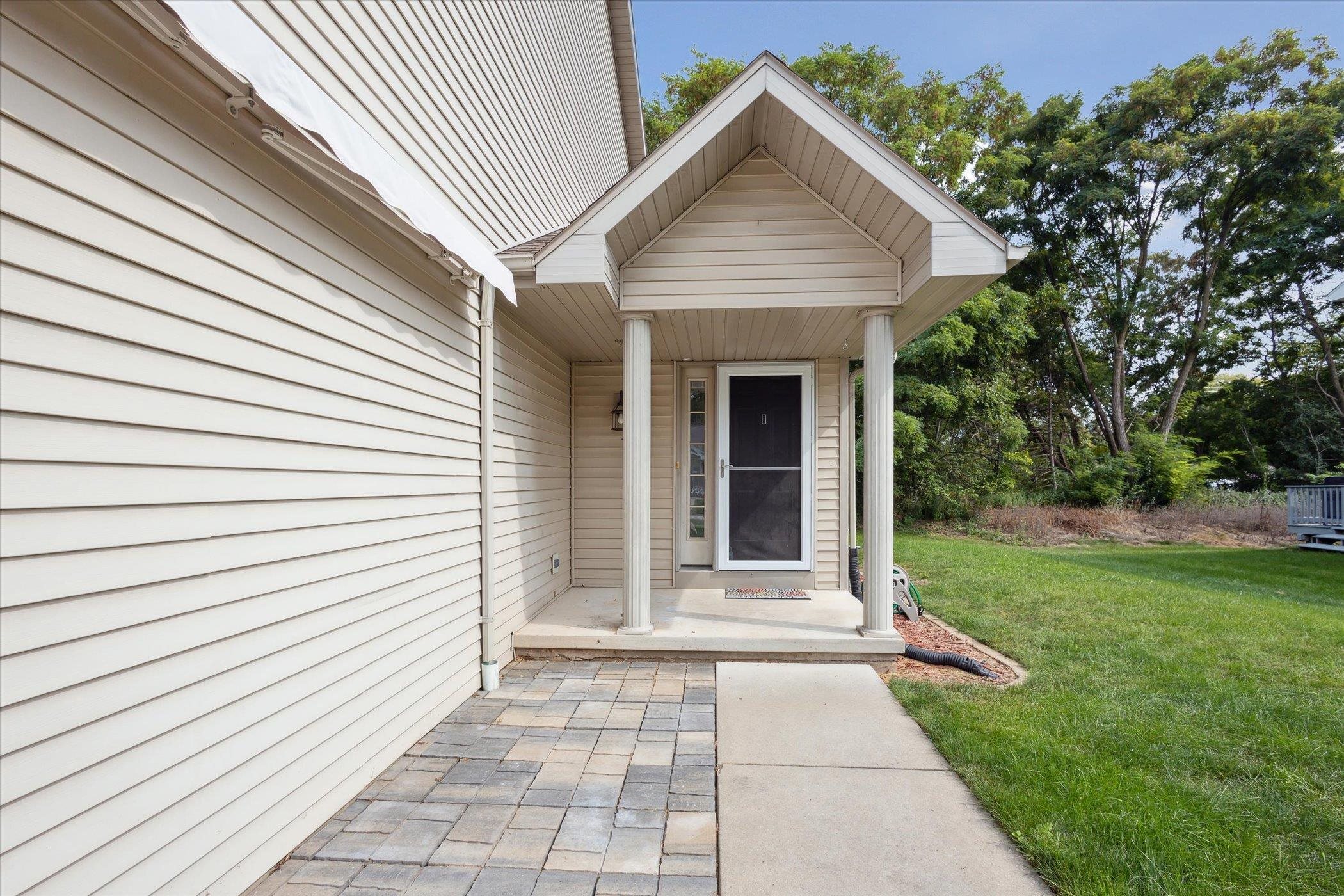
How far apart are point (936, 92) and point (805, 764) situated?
57.4 ft

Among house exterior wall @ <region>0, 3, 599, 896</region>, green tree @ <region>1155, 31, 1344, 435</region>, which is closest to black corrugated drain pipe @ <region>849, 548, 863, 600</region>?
house exterior wall @ <region>0, 3, 599, 896</region>

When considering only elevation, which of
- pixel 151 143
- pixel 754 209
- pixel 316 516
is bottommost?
pixel 316 516

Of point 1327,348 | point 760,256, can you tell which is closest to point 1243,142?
point 1327,348

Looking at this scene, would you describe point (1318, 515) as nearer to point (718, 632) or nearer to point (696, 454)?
point (696, 454)

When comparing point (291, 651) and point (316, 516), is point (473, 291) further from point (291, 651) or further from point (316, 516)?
point (291, 651)

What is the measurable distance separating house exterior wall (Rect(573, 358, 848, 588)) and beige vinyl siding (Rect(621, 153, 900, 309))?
1.85 metres

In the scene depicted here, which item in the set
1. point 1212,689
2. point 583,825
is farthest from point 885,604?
point 583,825

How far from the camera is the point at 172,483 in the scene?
157 centimetres

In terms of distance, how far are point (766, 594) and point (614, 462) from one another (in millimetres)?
1937

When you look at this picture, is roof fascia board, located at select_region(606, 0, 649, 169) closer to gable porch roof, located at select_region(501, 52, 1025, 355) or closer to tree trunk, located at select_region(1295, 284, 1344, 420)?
gable porch roof, located at select_region(501, 52, 1025, 355)

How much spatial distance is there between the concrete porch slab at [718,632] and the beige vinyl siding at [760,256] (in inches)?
89.3

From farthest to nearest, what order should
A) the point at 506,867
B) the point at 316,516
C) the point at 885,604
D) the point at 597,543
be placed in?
the point at 597,543 < the point at 885,604 < the point at 316,516 < the point at 506,867

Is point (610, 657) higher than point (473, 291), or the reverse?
point (473, 291)

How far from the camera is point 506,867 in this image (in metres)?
1.95
